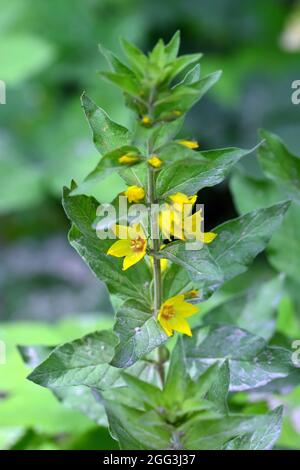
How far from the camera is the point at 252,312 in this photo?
1.06 meters

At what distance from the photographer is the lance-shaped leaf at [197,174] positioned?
815 millimetres

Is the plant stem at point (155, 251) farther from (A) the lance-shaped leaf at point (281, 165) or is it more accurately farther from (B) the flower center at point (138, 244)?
(A) the lance-shaped leaf at point (281, 165)

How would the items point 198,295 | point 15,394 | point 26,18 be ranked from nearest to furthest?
point 198,295 → point 15,394 → point 26,18

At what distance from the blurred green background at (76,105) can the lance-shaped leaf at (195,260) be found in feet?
4.63

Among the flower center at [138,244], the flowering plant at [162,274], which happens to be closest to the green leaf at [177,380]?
the flowering plant at [162,274]

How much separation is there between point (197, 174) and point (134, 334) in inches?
7.0

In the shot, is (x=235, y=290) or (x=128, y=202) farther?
(x=235, y=290)

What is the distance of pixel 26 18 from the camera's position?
9.82ft

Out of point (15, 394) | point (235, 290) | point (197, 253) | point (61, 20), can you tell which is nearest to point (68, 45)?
point (61, 20)

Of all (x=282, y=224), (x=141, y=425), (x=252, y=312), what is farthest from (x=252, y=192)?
(x=141, y=425)

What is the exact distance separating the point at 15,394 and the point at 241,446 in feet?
1.83

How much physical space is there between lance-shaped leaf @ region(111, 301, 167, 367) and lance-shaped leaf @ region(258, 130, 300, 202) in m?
0.33

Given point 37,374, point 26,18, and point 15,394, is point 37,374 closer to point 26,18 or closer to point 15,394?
point 15,394

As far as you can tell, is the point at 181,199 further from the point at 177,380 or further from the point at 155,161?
the point at 177,380
